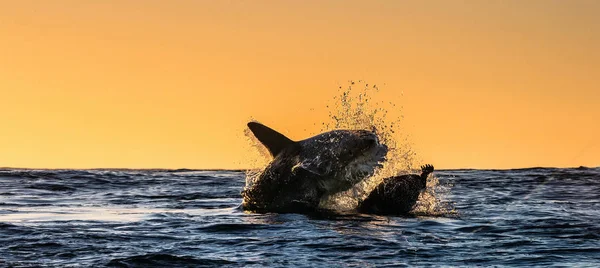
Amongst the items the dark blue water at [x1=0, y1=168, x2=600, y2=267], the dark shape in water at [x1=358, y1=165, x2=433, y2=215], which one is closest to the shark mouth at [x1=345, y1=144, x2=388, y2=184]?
the dark shape in water at [x1=358, y1=165, x2=433, y2=215]

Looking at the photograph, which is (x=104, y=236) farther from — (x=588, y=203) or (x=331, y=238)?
(x=588, y=203)

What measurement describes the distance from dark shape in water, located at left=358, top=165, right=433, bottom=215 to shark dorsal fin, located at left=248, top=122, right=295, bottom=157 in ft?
7.81

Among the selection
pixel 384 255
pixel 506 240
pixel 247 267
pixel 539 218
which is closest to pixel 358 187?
pixel 539 218

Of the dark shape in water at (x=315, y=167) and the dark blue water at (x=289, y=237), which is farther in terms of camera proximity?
the dark shape in water at (x=315, y=167)

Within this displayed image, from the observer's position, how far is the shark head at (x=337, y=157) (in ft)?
70.1

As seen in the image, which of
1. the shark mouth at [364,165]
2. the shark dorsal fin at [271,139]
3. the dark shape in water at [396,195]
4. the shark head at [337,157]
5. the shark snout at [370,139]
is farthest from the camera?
the shark dorsal fin at [271,139]

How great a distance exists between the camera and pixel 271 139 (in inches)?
883

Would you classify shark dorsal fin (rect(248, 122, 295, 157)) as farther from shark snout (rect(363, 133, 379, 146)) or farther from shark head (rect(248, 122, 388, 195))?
shark snout (rect(363, 133, 379, 146))

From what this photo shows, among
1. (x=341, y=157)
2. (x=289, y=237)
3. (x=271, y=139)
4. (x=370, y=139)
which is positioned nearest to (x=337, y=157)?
(x=341, y=157)

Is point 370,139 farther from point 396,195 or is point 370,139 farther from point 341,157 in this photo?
point 396,195

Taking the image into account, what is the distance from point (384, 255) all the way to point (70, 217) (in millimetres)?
10447

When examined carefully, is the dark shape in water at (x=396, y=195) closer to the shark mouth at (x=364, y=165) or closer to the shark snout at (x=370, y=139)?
the shark mouth at (x=364, y=165)

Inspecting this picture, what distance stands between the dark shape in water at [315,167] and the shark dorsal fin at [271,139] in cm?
2

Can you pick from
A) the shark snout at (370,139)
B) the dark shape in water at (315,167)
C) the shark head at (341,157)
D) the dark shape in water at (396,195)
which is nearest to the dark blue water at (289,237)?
the dark shape in water at (396,195)
